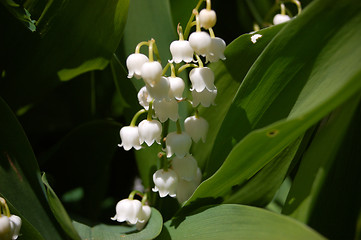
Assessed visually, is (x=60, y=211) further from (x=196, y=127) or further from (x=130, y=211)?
(x=196, y=127)

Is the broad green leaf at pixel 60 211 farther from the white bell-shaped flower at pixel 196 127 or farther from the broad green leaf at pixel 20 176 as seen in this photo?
the white bell-shaped flower at pixel 196 127

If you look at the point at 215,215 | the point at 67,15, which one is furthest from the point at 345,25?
the point at 67,15

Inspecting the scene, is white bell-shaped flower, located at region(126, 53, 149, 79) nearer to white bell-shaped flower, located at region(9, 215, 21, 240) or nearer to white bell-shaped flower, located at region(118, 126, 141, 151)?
white bell-shaped flower, located at region(118, 126, 141, 151)

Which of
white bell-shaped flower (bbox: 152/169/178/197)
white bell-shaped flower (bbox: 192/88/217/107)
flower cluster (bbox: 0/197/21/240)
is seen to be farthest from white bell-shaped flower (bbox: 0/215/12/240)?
white bell-shaped flower (bbox: 192/88/217/107)

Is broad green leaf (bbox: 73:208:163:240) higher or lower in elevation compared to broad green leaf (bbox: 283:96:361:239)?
lower

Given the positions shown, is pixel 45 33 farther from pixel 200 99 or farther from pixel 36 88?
pixel 200 99

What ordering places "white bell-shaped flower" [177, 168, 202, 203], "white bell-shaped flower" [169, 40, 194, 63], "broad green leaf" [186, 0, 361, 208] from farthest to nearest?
"white bell-shaped flower" [177, 168, 202, 203], "white bell-shaped flower" [169, 40, 194, 63], "broad green leaf" [186, 0, 361, 208]

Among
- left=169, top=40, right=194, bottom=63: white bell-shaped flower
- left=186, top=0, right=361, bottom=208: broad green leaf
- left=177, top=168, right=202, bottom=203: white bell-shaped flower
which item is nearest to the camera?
left=186, top=0, right=361, bottom=208: broad green leaf

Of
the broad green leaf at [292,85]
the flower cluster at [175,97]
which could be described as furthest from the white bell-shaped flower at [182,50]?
the broad green leaf at [292,85]
